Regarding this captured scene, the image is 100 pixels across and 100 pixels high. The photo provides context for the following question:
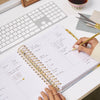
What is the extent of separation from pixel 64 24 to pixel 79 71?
0.28 metres

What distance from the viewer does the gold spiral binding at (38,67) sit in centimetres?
74

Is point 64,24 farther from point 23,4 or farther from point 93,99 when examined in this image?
point 93,99

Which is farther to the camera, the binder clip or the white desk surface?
the binder clip

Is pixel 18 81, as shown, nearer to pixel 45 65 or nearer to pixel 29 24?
pixel 45 65

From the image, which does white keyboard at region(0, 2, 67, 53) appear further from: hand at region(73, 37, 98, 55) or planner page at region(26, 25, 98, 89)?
hand at region(73, 37, 98, 55)

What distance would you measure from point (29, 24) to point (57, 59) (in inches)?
9.6

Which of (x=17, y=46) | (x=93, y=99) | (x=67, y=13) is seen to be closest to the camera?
(x=17, y=46)

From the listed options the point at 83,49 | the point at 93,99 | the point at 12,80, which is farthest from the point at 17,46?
the point at 93,99

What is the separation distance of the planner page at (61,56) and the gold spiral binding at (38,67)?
0.01m

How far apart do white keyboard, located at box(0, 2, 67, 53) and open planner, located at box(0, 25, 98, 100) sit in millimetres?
47

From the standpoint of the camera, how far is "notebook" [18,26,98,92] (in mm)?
748

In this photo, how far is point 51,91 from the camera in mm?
732

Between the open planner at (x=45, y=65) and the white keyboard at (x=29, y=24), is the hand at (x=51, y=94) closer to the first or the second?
the open planner at (x=45, y=65)

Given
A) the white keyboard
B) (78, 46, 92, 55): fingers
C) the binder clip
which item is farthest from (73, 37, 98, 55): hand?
the binder clip
